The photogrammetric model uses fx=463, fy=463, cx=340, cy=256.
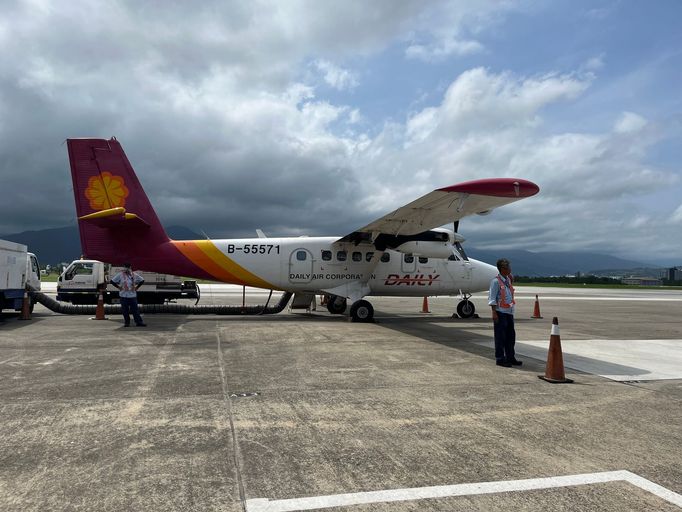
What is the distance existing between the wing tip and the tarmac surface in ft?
11.3

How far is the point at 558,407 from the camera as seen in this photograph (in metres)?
5.71

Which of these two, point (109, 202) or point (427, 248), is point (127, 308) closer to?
A: point (109, 202)

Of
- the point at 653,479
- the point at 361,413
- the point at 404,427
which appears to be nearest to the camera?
the point at 653,479

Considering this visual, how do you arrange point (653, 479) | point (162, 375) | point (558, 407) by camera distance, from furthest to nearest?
point (162, 375), point (558, 407), point (653, 479)

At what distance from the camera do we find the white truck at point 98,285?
21.4 meters

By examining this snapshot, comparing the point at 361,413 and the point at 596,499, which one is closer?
the point at 596,499

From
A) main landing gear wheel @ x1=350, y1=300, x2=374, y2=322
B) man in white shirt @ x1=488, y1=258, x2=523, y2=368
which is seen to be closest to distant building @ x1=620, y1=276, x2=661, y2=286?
main landing gear wheel @ x1=350, y1=300, x2=374, y2=322

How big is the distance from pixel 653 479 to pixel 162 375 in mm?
6218

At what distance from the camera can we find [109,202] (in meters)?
14.5

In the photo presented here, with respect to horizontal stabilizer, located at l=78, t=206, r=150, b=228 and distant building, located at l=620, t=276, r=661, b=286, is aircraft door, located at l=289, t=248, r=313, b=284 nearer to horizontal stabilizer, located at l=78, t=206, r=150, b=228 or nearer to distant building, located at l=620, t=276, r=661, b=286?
horizontal stabilizer, located at l=78, t=206, r=150, b=228

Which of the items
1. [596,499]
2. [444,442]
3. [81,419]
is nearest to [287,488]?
[444,442]

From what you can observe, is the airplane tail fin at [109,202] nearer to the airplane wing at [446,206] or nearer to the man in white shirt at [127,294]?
the man in white shirt at [127,294]

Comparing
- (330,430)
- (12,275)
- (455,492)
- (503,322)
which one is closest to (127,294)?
(12,275)

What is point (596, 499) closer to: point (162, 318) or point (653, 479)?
point (653, 479)
